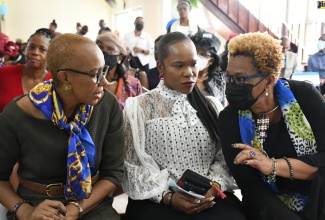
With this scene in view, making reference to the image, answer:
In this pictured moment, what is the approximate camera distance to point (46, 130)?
1630 millimetres

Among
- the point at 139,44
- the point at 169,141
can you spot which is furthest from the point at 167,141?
the point at 139,44

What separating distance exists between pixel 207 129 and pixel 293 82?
557mm

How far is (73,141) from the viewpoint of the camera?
63.1 inches

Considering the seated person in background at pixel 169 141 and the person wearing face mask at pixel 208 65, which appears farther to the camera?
the person wearing face mask at pixel 208 65

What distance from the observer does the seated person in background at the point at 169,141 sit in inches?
73.3

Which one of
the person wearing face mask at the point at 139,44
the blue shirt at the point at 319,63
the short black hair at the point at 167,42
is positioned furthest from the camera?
the blue shirt at the point at 319,63

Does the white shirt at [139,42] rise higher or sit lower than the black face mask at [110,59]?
lower

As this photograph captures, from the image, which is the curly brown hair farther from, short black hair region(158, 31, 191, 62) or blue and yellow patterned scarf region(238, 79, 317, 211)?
short black hair region(158, 31, 191, 62)

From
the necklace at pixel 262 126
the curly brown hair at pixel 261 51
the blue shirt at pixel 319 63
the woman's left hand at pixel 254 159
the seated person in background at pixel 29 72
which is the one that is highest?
the curly brown hair at pixel 261 51

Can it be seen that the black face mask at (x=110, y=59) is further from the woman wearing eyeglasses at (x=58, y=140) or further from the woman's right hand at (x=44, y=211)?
the woman's right hand at (x=44, y=211)

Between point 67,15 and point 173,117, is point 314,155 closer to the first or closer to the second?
point 173,117

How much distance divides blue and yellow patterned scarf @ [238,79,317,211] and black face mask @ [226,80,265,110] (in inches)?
3.5

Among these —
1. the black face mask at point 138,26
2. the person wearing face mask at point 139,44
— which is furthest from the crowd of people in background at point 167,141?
the black face mask at point 138,26

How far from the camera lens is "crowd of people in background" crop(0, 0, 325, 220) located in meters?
1.60
